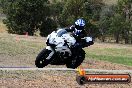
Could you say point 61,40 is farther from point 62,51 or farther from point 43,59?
point 43,59

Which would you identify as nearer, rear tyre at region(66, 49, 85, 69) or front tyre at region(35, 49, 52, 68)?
front tyre at region(35, 49, 52, 68)

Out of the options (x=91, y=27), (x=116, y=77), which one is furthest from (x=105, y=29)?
(x=116, y=77)

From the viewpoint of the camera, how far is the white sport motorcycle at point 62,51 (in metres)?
11.2

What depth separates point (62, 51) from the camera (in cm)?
1134

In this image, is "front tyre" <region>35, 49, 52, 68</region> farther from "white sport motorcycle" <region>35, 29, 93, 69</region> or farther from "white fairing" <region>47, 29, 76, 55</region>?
"white fairing" <region>47, 29, 76, 55</region>

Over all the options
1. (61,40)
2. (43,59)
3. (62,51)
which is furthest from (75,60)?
(43,59)

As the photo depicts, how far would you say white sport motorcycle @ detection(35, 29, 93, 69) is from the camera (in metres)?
11.2

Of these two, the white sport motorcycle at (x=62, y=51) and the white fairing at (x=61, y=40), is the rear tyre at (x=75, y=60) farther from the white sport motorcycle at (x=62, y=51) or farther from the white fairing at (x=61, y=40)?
the white fairing at (x=61, y=40)

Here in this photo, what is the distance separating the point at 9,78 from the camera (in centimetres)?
3816

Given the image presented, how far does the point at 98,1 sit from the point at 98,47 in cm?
2655

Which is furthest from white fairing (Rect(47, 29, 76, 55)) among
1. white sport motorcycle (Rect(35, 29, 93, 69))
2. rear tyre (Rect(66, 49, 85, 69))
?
rear tyre (Rect(66, 49, 85, 69))

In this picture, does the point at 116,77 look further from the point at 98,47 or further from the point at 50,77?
the point at 98,47

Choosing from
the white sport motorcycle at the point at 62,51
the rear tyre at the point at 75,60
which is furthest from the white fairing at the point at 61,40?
the rear tyre at the point at 75,60

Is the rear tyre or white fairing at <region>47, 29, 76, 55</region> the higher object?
white fairing at <region>47, 29, 76, 55</region>
